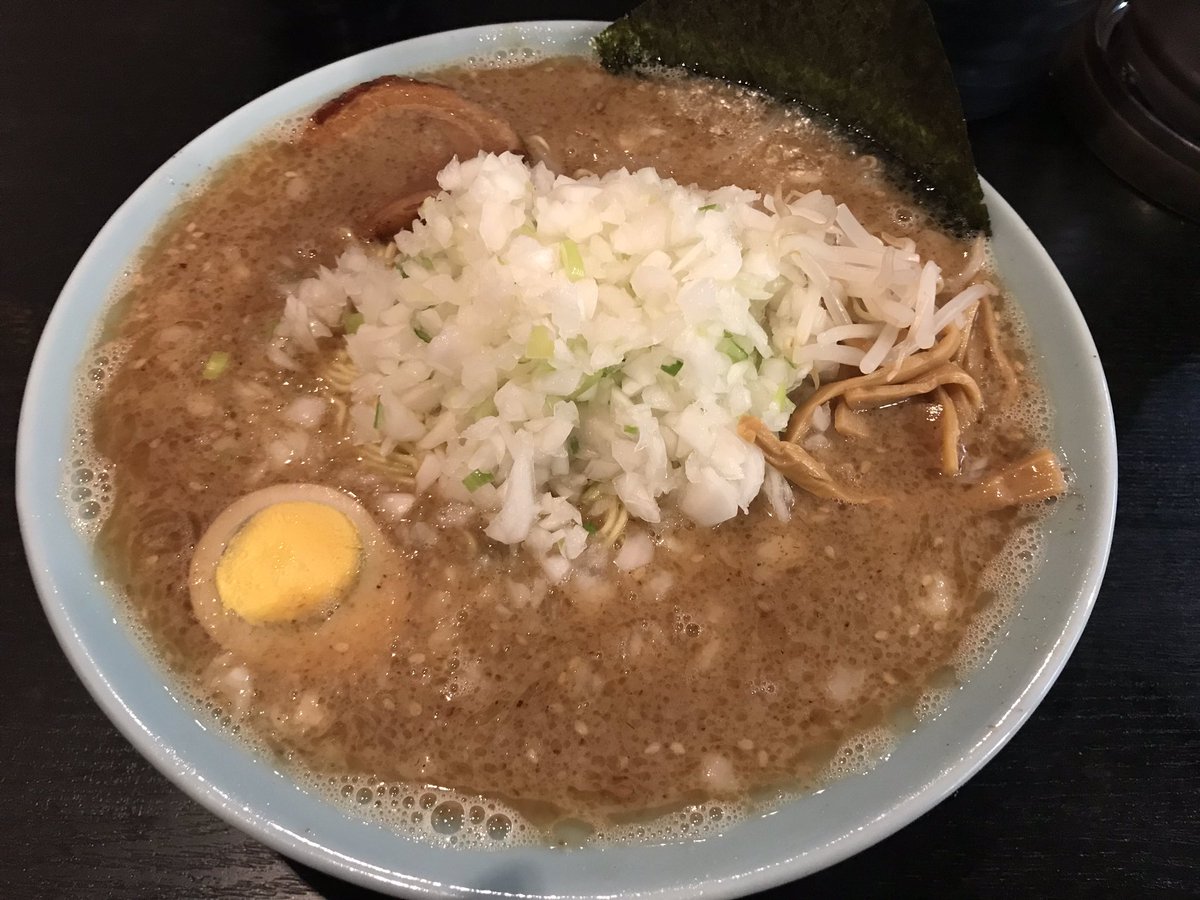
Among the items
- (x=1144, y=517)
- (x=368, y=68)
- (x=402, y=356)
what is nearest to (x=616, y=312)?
(x=402, y=356)

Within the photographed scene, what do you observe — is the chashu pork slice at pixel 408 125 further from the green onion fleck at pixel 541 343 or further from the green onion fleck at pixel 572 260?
the green onion fleck at pixel 541 343

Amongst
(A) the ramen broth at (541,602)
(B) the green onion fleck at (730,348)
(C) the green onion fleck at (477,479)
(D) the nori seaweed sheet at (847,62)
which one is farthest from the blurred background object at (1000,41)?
(C) the green onion fleck at (477,479)

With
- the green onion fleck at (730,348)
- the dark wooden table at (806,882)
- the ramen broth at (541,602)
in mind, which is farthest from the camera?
the green onion fleck at (730,348)

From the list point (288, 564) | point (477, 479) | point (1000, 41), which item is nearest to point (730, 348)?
point (477, 479)

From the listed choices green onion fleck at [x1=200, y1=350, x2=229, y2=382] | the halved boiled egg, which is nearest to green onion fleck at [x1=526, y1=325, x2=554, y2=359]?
the halved boiled egg

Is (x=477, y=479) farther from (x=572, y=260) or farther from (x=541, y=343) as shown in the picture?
(x=572, y=260)

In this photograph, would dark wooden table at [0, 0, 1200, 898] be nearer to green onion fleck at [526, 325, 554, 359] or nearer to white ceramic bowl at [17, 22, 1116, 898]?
white ceramic bowl at [17, 22, 1116, 898]

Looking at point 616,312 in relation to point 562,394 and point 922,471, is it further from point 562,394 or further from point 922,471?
Answer: point 922,471
